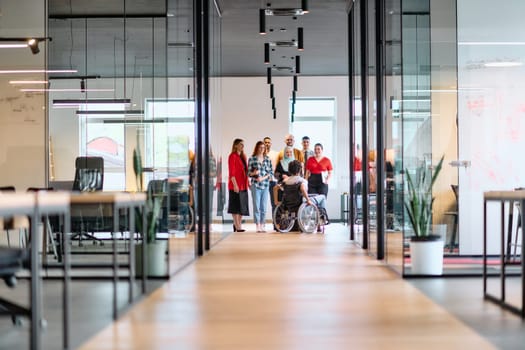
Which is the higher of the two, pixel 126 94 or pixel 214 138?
pixel 126 94

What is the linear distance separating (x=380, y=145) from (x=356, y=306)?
3.17 m

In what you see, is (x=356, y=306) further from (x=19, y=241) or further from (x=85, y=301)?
(x=19, y=241)

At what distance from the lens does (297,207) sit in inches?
474

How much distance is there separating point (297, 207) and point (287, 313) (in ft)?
25.3

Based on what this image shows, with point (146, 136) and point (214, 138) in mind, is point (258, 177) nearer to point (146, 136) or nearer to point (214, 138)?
point (214, 138)

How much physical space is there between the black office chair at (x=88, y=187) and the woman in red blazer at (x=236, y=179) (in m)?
3.61

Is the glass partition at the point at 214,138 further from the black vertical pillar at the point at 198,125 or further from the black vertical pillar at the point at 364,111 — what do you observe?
the black vertical pillar at the point at 364,111

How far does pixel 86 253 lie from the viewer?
8.40m

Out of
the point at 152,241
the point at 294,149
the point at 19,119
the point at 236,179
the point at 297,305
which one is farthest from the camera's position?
the point at 294,149

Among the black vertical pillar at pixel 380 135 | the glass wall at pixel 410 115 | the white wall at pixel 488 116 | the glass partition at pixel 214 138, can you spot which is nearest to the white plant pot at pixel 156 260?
the glass wall at pixel 410 115

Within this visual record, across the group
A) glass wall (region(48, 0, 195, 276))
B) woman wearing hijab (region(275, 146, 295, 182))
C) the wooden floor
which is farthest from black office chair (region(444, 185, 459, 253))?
woman wearing hijab (region(275, 146, 295, 182))

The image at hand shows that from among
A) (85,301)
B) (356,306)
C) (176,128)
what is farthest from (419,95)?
(85,301)

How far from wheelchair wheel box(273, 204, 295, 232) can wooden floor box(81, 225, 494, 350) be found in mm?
4986

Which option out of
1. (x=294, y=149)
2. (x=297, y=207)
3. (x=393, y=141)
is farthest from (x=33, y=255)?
(x=294, y=149)
